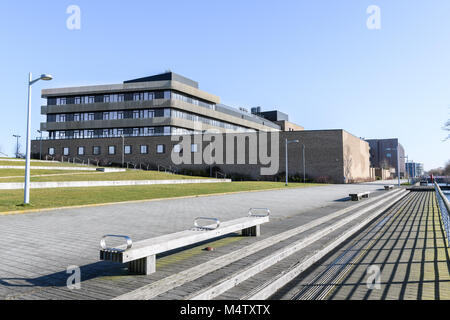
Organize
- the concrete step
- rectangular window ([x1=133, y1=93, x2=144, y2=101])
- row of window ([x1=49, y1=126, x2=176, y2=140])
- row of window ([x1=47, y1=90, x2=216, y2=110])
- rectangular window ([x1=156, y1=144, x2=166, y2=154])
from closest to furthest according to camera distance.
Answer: the concrete step, rectangular window ([x1=156, y1=144, x2=166, y2=154]), row of window ([x1=49, y1=126, x2=176, y2=140]), row of window ([x1=47, y1=90, x2=216, y2=110]), rectangular window ([x1=133, y1=93, x2=144, y2=101])

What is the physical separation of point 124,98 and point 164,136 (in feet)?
41.8

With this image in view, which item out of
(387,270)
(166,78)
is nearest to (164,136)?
(166,78)

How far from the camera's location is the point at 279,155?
57.2m

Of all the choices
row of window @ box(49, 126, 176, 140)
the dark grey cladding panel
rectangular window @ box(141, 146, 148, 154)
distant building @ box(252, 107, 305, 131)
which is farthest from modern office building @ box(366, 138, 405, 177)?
rectangular window @ box(141, 146, 148, 154)

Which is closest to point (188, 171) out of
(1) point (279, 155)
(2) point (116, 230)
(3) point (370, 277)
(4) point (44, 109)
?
(1) point (279, 155)

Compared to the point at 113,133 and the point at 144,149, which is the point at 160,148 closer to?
the point at 144,149

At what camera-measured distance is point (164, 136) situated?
5925cm

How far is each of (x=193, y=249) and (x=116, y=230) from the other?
9.48 ft

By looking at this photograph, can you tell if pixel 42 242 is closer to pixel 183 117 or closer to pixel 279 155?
pixel 279 155

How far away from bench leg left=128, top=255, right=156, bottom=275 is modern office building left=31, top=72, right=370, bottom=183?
171 feet

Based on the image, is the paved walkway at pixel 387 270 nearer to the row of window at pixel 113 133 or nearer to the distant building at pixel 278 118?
the row of window at pixel 113 133

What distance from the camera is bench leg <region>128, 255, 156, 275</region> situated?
4.79 metres

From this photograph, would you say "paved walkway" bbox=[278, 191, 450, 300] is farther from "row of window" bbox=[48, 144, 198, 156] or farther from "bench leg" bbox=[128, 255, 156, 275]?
"row of window" bbox=[48, 144, 198, 156]
